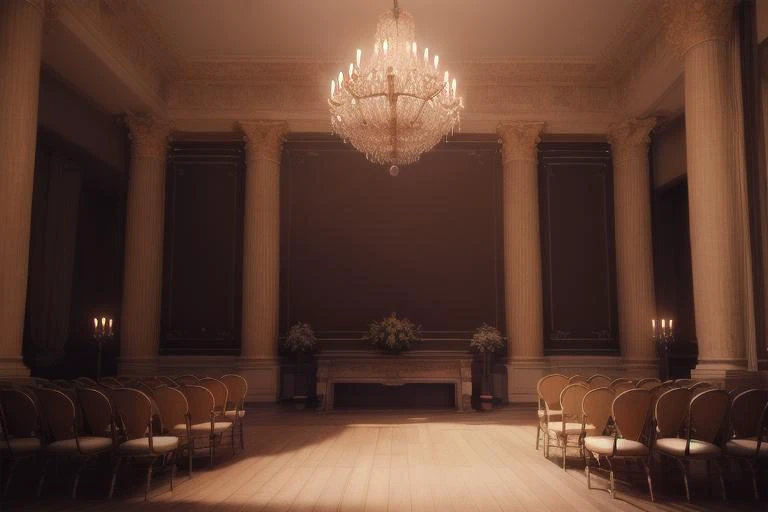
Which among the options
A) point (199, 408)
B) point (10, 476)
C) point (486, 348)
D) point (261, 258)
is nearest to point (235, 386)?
point (199, 408)

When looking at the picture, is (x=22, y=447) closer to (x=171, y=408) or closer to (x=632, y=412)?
(x=171, y=408)

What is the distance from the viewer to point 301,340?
39.5 ft

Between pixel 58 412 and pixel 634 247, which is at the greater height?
pixel 634 247

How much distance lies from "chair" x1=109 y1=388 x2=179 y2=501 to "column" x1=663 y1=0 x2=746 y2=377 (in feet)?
20.4

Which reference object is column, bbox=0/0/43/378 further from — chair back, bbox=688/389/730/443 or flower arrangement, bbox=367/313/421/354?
chair back, bbox=688/389/730/443

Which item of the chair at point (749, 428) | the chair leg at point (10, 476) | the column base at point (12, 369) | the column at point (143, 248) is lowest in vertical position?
the chair leg at point (10, 476)

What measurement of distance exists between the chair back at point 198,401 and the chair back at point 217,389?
0.52 m

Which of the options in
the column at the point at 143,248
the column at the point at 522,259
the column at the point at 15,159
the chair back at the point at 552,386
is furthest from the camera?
the column at the point at 522,259

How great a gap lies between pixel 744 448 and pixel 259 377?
28.8 feet

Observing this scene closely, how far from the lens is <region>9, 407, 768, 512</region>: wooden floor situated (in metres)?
5.13

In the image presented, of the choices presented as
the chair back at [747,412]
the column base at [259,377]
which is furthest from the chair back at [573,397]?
the column base at [259,377]

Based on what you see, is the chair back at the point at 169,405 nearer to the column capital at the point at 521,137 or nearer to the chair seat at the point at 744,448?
the chair seat at the point at 744,448

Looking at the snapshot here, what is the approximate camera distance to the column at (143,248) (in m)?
12.4

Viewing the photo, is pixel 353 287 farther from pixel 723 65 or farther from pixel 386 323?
pixel 723 65
